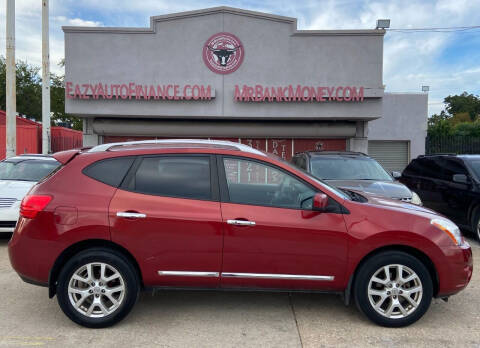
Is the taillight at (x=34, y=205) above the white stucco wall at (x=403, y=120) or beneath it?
beneath

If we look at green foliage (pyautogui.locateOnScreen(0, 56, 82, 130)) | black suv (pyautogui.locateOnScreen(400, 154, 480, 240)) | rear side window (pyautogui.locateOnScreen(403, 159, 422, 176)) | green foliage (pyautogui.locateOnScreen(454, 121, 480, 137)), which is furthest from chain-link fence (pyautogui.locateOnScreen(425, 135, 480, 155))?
green foliage (pyautogui.locateOnScreen(0, 56, 82, 130))

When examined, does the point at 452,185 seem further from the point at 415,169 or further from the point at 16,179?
the point at 16,179

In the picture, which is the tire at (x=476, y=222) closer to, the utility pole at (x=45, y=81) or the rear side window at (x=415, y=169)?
the rear side window at (x=415, y=169)

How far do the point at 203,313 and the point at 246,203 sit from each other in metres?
1.26

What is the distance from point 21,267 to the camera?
149 inches

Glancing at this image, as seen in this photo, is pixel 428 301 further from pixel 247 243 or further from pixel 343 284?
pixel 247 243

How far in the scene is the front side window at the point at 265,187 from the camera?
12.6 ft

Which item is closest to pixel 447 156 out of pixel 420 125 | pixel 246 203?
pixel 246 203

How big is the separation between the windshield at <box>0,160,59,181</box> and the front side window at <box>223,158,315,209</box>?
16.7 feet

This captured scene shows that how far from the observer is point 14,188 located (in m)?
6.99

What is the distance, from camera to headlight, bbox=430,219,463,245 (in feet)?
12.5

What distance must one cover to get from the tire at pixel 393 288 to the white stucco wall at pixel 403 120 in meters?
14.6

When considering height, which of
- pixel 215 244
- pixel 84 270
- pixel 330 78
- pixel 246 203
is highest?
pixel 330 78

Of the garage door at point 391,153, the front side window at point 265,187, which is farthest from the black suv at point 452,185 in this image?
the garage door at point 391,153
